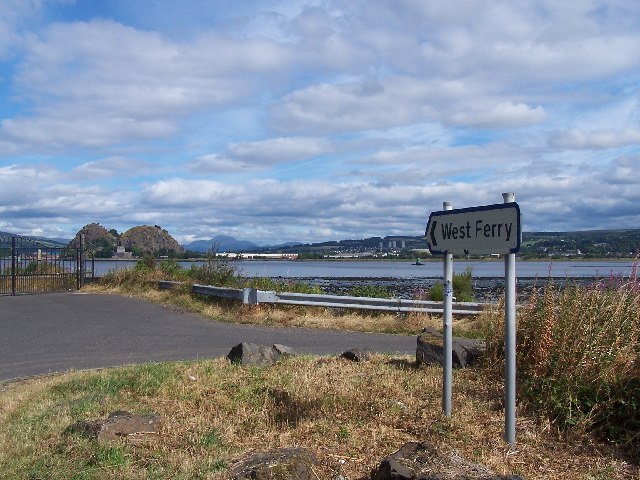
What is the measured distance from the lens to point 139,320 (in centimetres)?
1731

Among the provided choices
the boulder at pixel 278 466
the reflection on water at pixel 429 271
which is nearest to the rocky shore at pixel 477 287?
the reflection on water at pixel 429 271

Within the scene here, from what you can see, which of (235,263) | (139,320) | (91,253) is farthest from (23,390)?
(91,253)

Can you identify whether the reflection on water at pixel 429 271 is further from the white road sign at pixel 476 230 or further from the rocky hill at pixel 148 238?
the rocky hill at pixel 148 238

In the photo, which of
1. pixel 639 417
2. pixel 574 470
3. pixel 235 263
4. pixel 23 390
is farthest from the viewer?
pixel 235 263

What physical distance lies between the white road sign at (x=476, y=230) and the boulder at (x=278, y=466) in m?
2.32

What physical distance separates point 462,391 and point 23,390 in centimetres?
555

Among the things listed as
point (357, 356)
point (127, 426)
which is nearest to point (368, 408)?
point (127, 426)

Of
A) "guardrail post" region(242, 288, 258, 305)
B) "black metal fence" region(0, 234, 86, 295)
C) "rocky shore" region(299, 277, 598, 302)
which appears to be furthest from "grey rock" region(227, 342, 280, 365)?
"black metal fence" region(0, 234, 86, 295)

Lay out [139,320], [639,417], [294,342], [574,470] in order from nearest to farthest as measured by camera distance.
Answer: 1. [574,470]
2. [639,417]
3. [294,342]
4. [139,320]

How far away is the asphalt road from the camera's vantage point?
11.8 m

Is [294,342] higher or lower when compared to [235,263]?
lower

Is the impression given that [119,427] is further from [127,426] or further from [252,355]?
[252,355]

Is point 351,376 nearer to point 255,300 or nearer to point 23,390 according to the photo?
point 23,390

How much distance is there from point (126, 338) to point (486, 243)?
1006 centimetres
